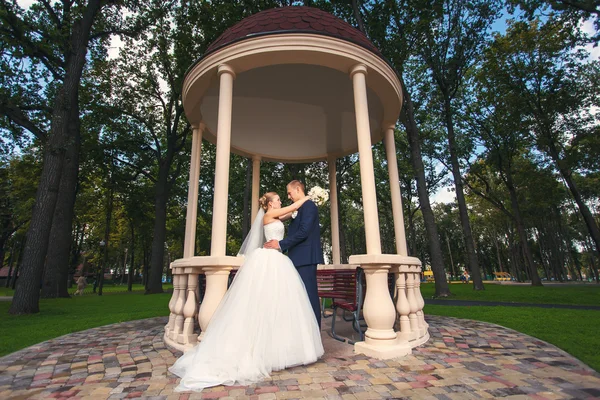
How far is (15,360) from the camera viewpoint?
3820mm

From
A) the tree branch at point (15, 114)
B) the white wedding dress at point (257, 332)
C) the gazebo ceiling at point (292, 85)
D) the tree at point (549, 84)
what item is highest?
the tree at point (549, 84)

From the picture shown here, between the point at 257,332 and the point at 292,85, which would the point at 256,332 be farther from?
Result: the point at 292,85

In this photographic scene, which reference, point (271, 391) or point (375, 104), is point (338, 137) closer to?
point (375, 104)

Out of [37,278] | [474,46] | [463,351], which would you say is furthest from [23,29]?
[474,46]

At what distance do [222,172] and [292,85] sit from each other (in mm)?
2886

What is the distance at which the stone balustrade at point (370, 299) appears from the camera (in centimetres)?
390

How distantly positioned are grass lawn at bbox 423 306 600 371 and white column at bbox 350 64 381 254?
8.95ft

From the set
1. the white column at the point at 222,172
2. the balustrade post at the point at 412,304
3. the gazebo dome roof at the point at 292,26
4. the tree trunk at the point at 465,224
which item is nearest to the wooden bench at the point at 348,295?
the balustrade post at the point at 412,304

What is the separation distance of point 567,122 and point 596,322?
1675 cm

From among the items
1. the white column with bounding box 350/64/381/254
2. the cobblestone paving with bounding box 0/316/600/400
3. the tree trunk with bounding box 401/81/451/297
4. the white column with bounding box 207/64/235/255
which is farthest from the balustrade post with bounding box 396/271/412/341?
the tree trunk with bounding box 401/81/451/297

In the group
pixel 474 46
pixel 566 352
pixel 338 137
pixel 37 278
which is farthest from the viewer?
pixel 474 46

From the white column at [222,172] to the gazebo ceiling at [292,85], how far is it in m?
0.37

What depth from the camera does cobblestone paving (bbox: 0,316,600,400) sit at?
103 inches

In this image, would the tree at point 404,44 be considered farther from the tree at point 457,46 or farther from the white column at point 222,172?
the white column at point 222,172
